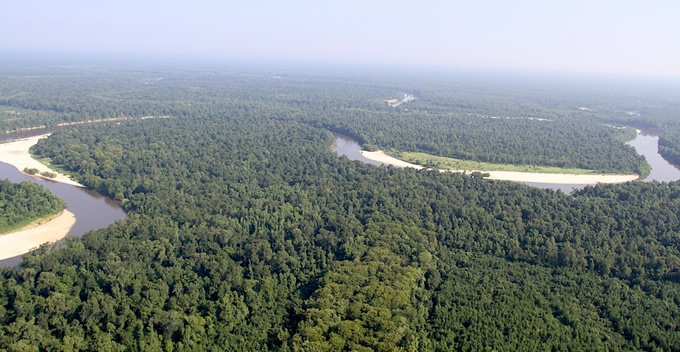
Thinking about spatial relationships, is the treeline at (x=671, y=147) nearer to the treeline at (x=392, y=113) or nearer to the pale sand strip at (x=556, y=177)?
the treeline at (x=392, y=113)

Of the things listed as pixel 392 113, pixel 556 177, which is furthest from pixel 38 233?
pixel 392 113

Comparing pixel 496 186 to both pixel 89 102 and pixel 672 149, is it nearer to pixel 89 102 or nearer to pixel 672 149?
pixel 672 149

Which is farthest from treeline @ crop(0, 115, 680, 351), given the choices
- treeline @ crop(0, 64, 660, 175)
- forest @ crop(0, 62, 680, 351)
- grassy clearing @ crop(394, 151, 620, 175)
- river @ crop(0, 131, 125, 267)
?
treeline @ crop(0, 64, 660, 175)

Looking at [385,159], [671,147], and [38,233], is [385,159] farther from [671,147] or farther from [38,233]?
[671,147]

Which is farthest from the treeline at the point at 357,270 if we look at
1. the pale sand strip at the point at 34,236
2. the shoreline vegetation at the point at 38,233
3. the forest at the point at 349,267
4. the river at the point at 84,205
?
the pale sand strip at the point at 34,236

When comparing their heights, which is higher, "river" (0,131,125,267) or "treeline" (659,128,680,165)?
"treeline" (659,128,680,165)

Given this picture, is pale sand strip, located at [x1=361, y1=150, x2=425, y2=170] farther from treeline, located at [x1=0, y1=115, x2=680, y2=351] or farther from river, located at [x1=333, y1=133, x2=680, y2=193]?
treeline, located at [x1=0, y1=115, x2=680, y2=351]

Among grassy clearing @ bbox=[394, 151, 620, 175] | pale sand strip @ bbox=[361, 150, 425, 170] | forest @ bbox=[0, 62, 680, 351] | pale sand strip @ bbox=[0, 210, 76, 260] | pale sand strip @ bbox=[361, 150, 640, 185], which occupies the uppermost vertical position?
forest @ bbox=[0, 62, 680, 351]
